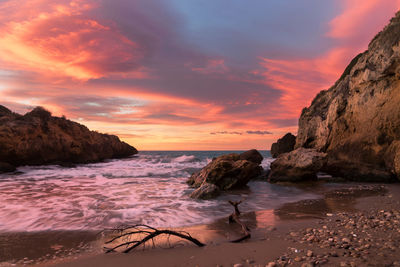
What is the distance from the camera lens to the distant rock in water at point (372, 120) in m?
11.5

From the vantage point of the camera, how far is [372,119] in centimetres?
1261

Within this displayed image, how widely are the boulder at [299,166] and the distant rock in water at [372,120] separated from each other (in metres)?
0.66

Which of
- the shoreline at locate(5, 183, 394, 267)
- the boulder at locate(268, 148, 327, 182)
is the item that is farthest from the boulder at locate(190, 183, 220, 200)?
the boulder at locate(268, 148, 327, 182)

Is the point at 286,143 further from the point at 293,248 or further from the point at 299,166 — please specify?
the point at 293,248

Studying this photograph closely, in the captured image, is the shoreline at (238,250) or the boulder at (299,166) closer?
the shoreline at (238,250)

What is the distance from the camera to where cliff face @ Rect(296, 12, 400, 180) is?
37.6ft

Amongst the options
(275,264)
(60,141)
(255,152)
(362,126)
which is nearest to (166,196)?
(275,264)

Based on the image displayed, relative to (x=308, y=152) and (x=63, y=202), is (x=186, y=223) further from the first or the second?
(x=308, y=152)

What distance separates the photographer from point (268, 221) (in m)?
5.95

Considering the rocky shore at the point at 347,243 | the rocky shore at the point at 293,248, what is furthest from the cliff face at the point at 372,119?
the rocky shore at the point at 293,248

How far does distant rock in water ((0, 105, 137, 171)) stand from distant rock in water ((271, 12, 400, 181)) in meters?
22.8

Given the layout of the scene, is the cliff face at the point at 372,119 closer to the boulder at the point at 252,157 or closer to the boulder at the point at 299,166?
the boulder at the point at 299,166

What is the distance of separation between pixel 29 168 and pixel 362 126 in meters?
26.9

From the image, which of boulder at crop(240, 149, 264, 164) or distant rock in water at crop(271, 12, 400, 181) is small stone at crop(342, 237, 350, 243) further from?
boulder at crop(240, 149, 264, 164)
